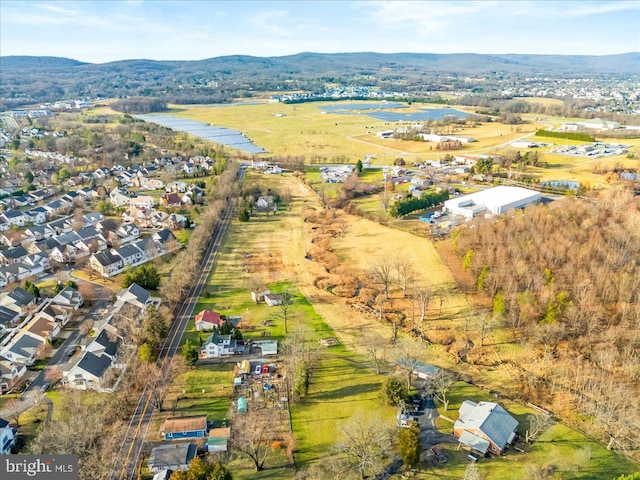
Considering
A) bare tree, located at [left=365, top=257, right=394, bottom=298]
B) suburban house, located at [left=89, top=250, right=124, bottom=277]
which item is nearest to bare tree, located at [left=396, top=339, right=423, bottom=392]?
bare tree, located at [left=365, top=257, right=394, bottom=298]

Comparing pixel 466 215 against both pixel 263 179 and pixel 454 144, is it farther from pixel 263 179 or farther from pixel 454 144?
pixel 454 144

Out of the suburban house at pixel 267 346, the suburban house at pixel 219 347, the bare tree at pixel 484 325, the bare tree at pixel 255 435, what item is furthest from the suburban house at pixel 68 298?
the bare tree at pixel 484 325

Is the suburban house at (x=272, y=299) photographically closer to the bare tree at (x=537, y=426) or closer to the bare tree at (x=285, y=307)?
the bare tree at (x=285, y=307)

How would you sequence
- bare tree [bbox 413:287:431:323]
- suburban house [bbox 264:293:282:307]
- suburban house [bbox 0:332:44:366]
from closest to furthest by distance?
suburban house [bbox 0:332:44:366], bare tree [bbox 413:287:431:323], suburban house [bbox 264:293:282:307]

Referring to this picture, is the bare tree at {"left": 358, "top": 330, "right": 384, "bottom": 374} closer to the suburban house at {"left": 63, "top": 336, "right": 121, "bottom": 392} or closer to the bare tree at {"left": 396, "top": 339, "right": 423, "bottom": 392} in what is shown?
the bare tree at {"left": 396, "top": 339, "right": 423, "bottom": 392}

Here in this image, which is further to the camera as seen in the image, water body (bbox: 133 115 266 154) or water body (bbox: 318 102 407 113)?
water body (bbox: 318 102 407 113)

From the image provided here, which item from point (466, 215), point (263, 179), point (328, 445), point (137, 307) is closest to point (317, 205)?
point (263, 179)

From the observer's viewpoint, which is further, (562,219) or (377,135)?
(377,135)
